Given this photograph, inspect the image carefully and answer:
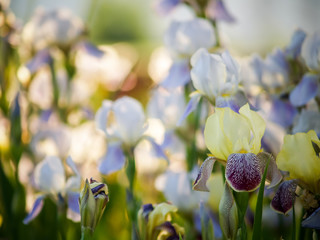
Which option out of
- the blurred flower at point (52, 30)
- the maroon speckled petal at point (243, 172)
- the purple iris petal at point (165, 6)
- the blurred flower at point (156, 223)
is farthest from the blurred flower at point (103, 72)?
the maroon speckled petal at point (243, 172)

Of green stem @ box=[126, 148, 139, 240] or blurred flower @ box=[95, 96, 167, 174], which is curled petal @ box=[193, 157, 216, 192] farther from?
blurred flower @ box=[95, 96, 167, 174]

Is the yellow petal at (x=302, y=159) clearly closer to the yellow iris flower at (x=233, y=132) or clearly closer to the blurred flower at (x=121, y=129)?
the yellow iris flower at (x=233, y=132)

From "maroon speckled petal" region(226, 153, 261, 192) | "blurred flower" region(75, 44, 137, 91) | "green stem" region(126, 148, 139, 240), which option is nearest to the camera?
"maroon speckled petal" region(226, 153, 261, 192)

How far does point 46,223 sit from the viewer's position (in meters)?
0.98

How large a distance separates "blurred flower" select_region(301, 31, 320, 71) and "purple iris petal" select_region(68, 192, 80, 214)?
49 centimetres

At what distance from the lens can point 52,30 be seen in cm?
114

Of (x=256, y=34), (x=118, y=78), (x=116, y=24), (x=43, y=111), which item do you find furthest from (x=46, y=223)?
(x=116, y=24)

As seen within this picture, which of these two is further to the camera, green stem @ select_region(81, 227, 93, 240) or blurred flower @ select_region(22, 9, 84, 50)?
blurred flower @ select_region(22, 9, 84, 50)

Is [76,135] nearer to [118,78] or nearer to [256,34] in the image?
[118,78]

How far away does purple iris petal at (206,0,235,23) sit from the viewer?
98cm

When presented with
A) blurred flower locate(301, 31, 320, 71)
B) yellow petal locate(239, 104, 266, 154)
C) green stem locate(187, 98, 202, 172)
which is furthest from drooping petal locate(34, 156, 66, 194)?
blurred flower locate(301, 31, 320, 71)

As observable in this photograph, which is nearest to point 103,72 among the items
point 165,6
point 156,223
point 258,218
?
point 165,6

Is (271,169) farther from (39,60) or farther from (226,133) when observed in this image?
(39,60)

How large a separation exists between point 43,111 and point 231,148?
0.74 metres
